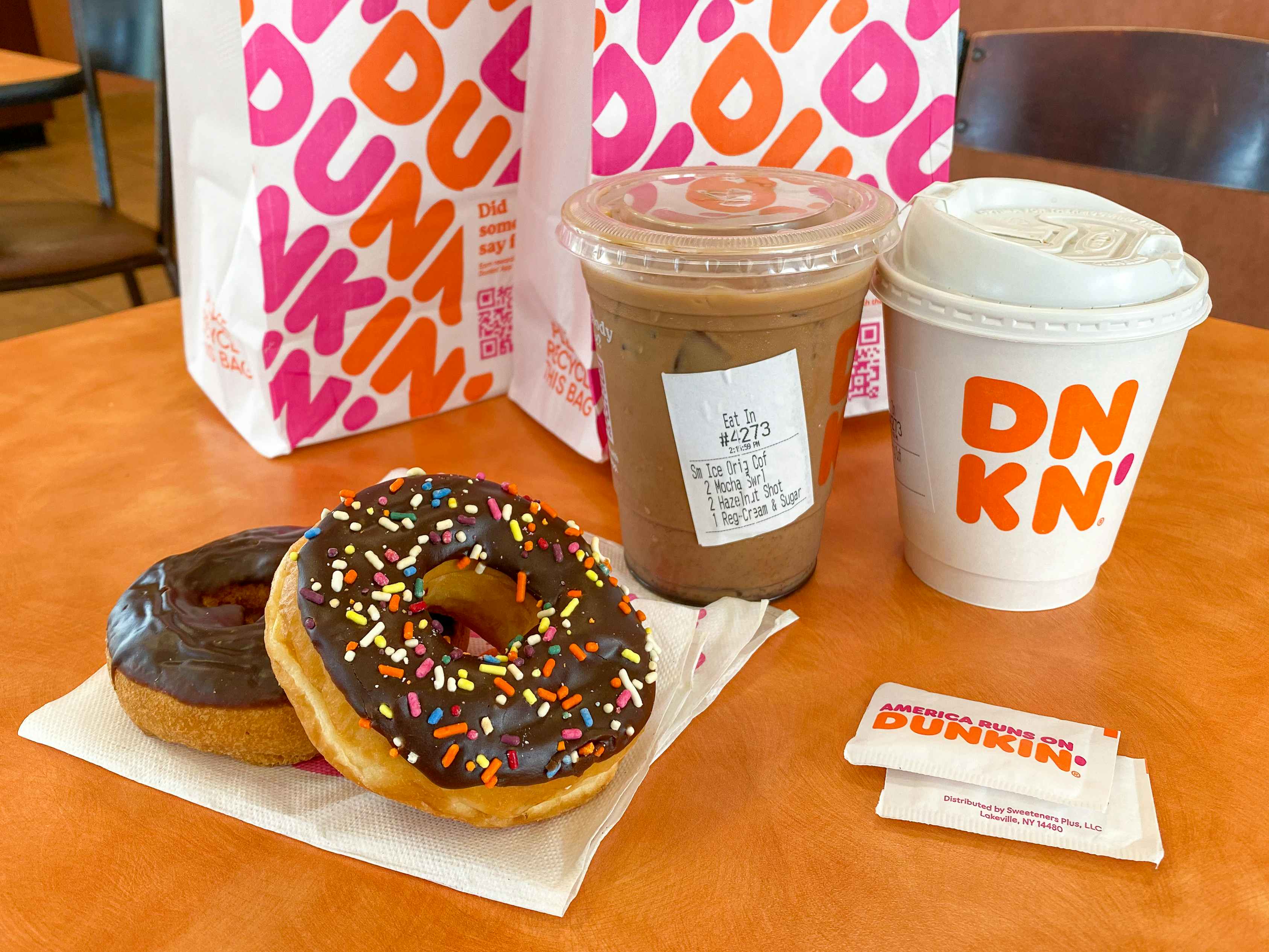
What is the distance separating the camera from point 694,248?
0.68 m

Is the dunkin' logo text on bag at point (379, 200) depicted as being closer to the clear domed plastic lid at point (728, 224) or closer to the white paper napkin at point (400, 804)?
the clear domed plastic lid at point (728, 224)

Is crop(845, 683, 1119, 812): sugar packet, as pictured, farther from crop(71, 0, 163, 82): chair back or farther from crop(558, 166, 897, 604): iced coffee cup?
crop(71, 0, 163, 82): chair back

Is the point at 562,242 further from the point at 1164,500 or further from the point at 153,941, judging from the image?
the point at 1164,500

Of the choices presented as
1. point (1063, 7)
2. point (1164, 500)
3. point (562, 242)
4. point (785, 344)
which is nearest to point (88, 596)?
point (562, 242)

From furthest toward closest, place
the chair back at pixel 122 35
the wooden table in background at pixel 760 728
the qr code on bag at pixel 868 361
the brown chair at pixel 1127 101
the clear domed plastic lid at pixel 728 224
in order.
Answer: the chair back at pixel 122 35 → the brown chair at pixel 1127 101 → the qr code on bag at pixel 868 361 → the clear domed plastic lid at pixel 728 224 → the wooden table in background at pixel 760 728

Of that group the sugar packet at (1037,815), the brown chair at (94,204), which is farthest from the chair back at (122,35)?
the sugar packet at (1037,815)

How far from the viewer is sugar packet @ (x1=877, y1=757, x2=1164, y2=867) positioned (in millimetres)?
600

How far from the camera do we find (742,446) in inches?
29.5

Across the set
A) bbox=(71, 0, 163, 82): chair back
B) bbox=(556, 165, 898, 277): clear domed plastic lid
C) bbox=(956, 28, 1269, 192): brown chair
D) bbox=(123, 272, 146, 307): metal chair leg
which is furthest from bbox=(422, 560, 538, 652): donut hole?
bbox=(123, 272, 146, 307): metal chair leg

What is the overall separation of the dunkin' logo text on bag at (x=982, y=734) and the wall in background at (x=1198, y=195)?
188 centimetres

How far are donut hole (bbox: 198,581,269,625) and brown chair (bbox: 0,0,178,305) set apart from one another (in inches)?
52.0

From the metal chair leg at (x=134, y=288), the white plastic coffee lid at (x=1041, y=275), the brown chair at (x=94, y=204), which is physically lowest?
the metal chair leg at (x=134, y=288)

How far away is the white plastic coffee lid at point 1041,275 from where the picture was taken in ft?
2.26

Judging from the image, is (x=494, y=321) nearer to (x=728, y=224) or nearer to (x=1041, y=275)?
(x=728, y=224)
